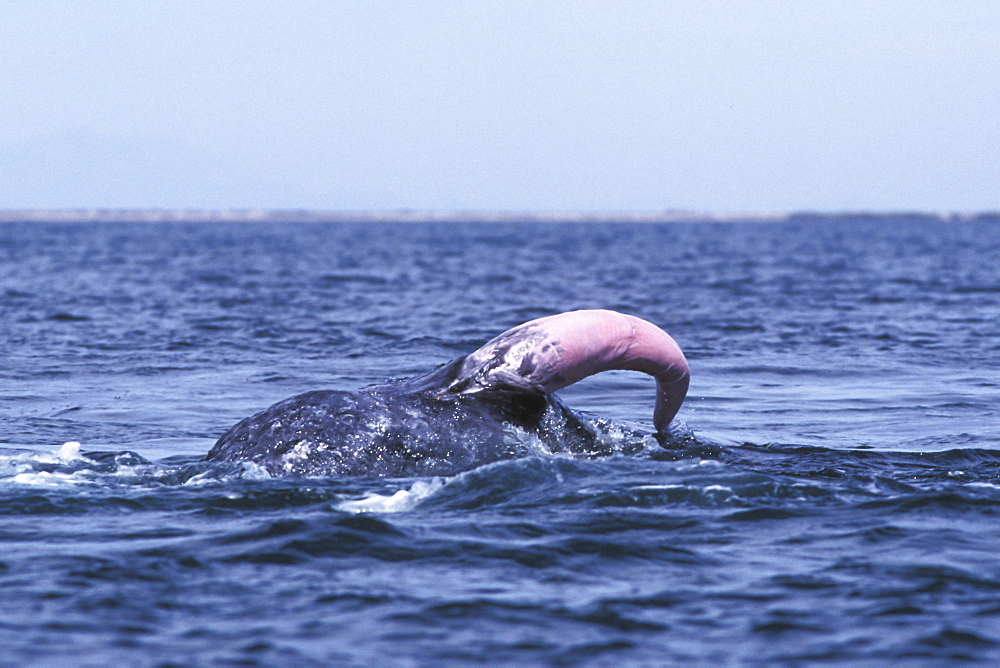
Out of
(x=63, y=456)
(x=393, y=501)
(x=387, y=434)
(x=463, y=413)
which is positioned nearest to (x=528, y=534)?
(x=393, y=501)

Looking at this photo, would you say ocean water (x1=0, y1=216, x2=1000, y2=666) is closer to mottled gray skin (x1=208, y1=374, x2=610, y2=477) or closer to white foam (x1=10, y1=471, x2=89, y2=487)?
white foam (x1=10, y1=471, x2=89, y2=487)

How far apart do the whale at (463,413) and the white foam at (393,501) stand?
666 mm

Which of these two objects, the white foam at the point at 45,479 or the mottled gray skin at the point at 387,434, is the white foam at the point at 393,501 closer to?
the mottled gray skin at the point at 387,434

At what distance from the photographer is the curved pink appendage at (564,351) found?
391 inches

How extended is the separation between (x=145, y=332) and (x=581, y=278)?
22387 mm

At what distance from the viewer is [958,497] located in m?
8.68

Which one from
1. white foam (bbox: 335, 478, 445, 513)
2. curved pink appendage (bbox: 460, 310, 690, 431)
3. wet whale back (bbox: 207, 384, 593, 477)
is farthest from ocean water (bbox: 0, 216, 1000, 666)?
curved pink appendage (bbox: 460, 310, 690, 431)

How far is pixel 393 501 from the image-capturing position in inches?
334

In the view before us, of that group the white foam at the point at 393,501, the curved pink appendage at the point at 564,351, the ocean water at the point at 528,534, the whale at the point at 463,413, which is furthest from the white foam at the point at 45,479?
the curved pink appendage at the point at 564,351

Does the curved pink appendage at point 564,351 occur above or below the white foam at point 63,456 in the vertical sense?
above

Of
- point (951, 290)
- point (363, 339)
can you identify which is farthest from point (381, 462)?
point (951, 290)

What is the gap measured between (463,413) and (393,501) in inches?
62.3

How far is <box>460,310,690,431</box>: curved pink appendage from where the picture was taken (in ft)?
32.6

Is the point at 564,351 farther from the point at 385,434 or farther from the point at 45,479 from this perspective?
the point at 45,479
